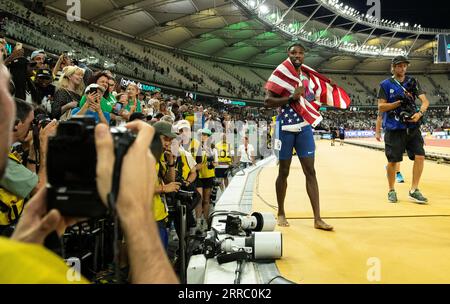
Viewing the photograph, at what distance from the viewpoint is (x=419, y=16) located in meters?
37.2

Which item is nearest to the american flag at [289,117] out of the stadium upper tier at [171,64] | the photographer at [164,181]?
the photographer at [164,181]

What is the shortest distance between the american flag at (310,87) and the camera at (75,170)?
2.76 metres

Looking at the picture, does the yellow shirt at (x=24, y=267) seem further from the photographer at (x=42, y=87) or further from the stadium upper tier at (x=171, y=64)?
the stadium upper tier at (x=171, y=64)

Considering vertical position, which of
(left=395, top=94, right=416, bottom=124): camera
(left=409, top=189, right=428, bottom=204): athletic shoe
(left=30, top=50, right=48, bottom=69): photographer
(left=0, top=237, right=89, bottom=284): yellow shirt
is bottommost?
(left=409, top=189, right=428, bottom=204): athletic shoe

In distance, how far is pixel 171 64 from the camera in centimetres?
3209

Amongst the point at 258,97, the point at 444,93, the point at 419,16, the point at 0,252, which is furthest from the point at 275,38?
the point at 0,252

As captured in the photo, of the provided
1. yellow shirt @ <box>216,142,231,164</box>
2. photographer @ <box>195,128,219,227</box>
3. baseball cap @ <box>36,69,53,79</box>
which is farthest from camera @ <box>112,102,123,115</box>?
yellow shirt @ <box>216,142,231,164</box>

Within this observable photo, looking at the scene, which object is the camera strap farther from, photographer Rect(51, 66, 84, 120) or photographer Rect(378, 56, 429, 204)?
photographer Rect(378, 56, 429, 204)

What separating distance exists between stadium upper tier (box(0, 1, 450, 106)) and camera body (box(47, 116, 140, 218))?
15408mm

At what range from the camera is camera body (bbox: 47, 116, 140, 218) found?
84 cm

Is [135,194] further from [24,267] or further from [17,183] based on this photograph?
[17,183]
